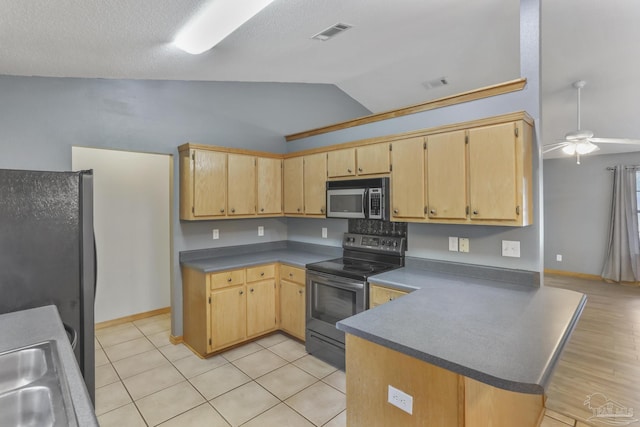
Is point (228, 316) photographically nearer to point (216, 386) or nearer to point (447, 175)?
point (216, 386)

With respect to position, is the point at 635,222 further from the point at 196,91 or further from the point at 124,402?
the point at 124,402

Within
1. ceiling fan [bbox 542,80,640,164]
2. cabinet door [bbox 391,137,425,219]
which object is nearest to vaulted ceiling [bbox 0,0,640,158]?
ceiling fan [bbox 542,80,640,164]

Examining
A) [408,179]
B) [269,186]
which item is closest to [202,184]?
[269,186]

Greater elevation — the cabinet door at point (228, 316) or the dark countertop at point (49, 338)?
the dark countertop at point (49, 338)

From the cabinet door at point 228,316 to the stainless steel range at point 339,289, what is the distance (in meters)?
0.69

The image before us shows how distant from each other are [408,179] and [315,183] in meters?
1.19

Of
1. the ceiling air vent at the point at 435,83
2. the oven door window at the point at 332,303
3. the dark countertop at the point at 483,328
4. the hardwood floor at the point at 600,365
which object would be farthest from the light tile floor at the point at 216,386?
the ceiling air vent at the point at 435,83

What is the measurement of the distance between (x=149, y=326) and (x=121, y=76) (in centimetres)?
285

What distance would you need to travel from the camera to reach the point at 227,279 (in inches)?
128

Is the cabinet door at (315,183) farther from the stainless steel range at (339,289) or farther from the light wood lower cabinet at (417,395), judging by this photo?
the light wood lower cabinet at (417,395)

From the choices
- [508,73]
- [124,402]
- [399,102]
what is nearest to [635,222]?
[508,73]

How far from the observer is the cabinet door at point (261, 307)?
11.3 ft

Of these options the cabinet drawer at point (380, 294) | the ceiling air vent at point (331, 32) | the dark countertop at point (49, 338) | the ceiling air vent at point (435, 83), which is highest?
the ceiling air vent at point (435, 83)

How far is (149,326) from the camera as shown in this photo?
400 centimetres
